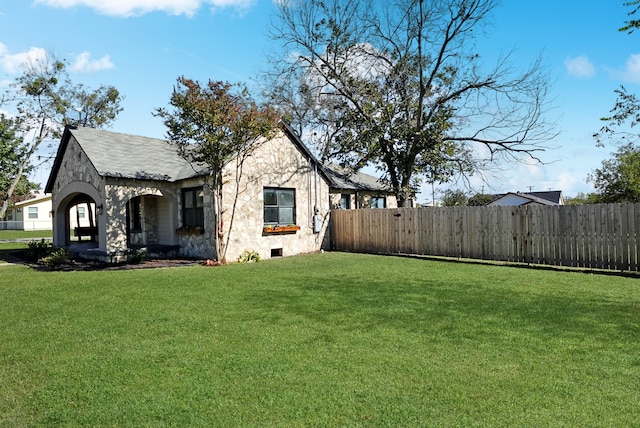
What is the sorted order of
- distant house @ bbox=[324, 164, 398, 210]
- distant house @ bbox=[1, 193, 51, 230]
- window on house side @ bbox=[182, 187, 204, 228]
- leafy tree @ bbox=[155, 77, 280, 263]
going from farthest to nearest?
distant house @ bbox=[1, 193, 51, 230], distant house @ bbox=[324, 164, 398, 210], window on house side @ bbox=[182, 187, 204, 228], leafy tree @ bbox=[155, 77, 280, 263]

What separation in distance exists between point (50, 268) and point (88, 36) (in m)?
8.01

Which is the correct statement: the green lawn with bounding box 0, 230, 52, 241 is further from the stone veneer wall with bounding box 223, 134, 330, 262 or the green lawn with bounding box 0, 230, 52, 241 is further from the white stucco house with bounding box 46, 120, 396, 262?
the stone veneer wall with bounding box 223, 134, 330, 262

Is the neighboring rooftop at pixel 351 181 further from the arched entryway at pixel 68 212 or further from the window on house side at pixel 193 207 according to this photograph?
the arched entryway at pixel 68 212

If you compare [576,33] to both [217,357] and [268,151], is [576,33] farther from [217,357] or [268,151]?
[217,357]

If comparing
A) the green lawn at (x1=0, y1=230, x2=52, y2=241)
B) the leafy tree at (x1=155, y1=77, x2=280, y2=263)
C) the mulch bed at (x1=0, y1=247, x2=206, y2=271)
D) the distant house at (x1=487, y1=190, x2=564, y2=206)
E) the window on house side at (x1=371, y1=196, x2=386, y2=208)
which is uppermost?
the leafy tree at (x1=155, y1=77, x2=280, y2=263)

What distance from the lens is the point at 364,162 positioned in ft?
70.3

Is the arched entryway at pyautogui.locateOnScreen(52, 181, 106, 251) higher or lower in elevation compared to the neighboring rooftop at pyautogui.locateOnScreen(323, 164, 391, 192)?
lower

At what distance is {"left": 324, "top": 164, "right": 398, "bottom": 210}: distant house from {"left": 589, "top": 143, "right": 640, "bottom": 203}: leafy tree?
17.3 meters

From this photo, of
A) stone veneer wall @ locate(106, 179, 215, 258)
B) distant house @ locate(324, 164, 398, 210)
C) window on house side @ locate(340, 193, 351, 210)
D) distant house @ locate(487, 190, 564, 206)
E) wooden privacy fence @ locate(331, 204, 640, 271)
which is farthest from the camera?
distant house @ locate(487, 190, 564, 206)

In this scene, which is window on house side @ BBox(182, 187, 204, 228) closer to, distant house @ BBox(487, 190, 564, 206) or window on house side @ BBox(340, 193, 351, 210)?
window on house side @ BBox(340, 193, 351, 210)

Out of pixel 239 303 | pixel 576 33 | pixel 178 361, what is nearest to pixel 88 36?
pixel 239 303

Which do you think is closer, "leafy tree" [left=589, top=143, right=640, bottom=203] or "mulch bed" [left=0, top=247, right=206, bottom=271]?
"mulch bed" [left=0, top=247, right=206, bottom=271]

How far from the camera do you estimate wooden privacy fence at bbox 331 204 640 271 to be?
10.9 metres

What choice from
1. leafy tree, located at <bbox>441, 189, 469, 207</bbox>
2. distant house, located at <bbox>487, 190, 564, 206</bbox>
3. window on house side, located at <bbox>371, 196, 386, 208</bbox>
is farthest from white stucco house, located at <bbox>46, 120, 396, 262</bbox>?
distant house, located at <bbox>487, 190, 564, 206</bbox>
